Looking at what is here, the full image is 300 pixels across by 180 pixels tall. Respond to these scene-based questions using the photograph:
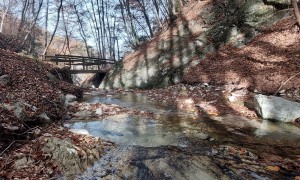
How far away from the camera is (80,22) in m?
37.5

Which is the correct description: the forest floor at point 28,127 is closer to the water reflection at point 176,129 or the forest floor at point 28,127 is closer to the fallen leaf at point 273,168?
the water reflection at point 176,129

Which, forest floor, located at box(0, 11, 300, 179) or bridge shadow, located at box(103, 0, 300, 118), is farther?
bridge shadow, located at box(103, 0, 300, 118)

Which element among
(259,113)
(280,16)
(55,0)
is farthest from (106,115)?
(55,0)

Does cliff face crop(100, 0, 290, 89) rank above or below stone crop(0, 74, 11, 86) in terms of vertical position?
above

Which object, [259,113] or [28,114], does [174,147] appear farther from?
[259,113]

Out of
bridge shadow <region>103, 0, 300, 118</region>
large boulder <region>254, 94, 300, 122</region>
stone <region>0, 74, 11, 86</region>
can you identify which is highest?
bridge shadow <region>103, 0, 300, 118</region>

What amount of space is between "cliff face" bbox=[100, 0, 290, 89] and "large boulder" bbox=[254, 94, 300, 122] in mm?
6383

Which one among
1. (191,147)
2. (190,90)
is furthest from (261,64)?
(191,147)

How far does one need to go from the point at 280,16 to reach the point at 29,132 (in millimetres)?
13297

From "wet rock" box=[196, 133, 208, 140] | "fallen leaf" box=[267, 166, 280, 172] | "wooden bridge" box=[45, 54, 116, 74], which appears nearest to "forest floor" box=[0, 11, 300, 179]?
"wet rock" box=[196, 133, 208, 140]

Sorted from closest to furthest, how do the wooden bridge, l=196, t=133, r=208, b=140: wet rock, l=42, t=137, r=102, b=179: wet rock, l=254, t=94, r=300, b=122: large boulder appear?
l=42, t=137, r=102, b=179: wet rock, l=196, t=133, r=208, b=140: wet rock, l=254, t=94, r=300, b=122: large boulder, the wooden bridge

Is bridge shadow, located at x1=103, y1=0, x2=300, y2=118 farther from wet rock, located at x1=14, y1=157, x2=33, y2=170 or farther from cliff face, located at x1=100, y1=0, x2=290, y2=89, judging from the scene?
wet rock, located at x1=14, y1=157, x2=33, y2=170

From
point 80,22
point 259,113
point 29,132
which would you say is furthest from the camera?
point 80,22

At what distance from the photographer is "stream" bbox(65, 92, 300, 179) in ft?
13.9
